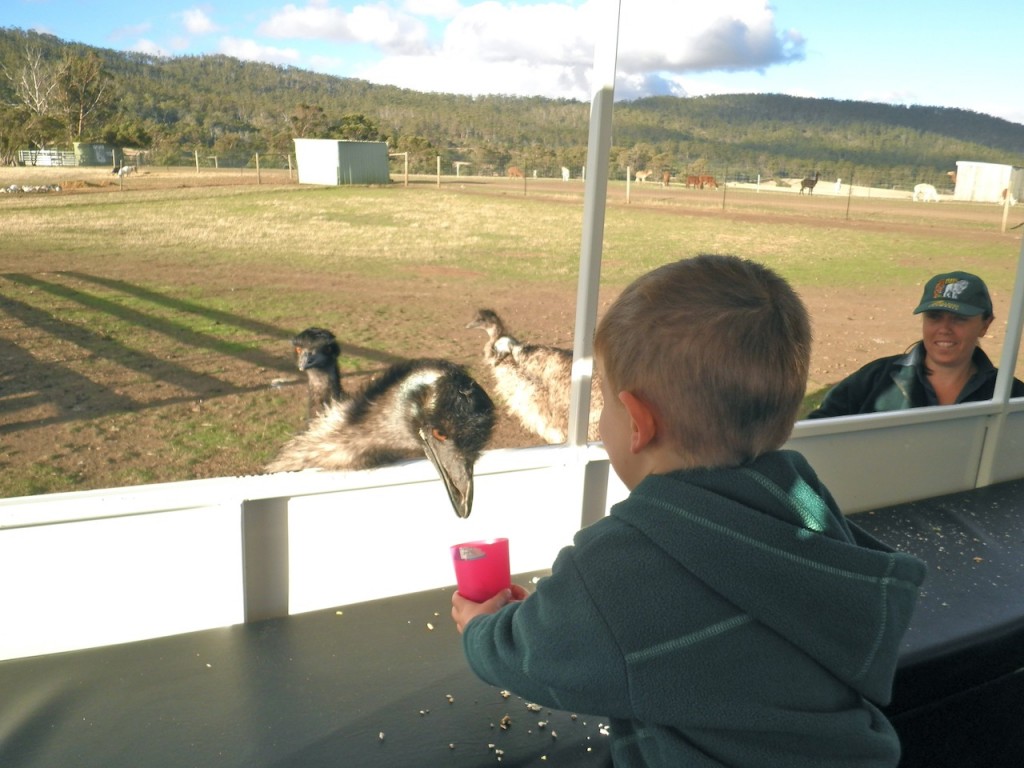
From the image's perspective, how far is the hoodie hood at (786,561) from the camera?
89 centimetres

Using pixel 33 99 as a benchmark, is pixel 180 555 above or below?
below

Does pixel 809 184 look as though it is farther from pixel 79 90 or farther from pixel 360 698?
pixel 360 698

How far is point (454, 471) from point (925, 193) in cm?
358

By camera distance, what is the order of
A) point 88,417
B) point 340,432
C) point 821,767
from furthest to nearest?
point 340,432, point 88,417, point 821,767

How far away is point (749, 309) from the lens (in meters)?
0.94

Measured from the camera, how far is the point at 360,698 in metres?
1.70

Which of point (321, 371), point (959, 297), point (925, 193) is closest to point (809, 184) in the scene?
point (925, 193)

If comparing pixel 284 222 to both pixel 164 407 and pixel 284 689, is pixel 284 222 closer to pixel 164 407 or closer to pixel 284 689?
pixel 164 407

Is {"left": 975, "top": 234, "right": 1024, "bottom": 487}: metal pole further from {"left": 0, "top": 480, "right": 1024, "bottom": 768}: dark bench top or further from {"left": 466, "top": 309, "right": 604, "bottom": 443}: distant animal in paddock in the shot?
{"left": 466, "top": 309, "right": 604, "bottom": 443}: distant animal in paddock

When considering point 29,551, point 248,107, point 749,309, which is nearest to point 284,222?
point 248,107

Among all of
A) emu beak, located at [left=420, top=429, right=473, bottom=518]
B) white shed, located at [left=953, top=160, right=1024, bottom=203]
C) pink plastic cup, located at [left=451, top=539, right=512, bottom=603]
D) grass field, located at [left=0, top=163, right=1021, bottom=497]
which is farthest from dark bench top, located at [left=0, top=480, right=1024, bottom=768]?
white shed, located at [left=953, top=160, right=1024, bottom=203]

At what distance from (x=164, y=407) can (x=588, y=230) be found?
1.27 metres

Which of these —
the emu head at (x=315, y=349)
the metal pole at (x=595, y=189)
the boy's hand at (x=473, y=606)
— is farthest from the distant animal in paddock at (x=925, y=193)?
the boy's hand at (x=473, y=606)

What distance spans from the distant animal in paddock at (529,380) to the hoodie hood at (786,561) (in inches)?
98.3
